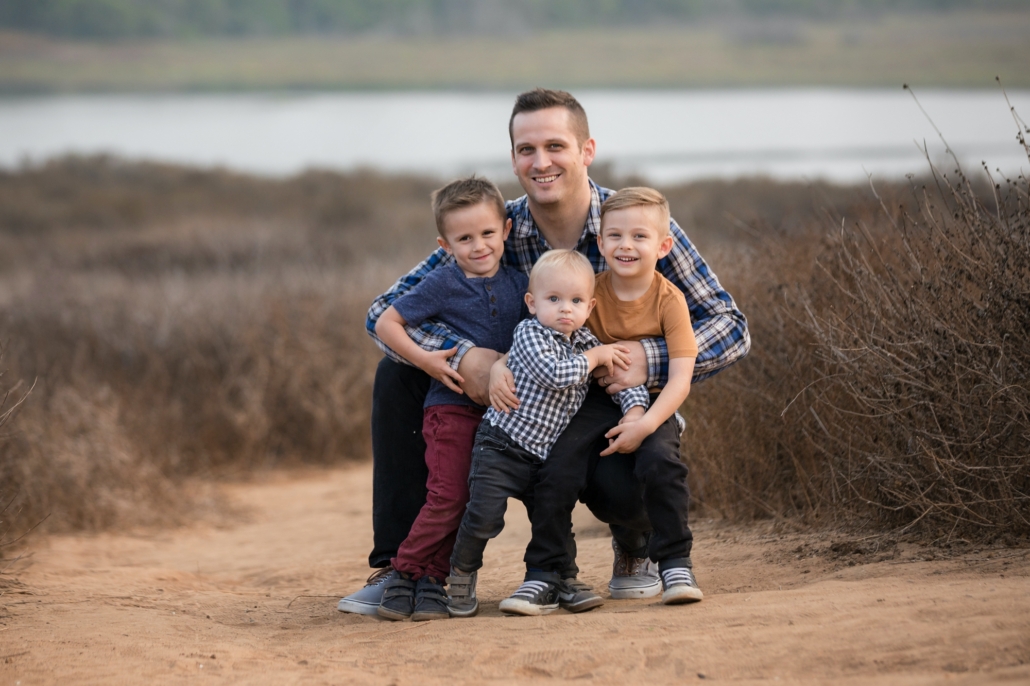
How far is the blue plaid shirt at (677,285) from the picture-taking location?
4055mm

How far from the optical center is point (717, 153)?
3653cm

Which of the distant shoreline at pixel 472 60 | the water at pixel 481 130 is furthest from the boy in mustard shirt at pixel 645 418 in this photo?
the distant shoreline at pixel 472 60

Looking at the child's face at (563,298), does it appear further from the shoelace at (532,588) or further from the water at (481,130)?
the water at (481,130)

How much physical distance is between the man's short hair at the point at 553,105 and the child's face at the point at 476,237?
44 centimetres

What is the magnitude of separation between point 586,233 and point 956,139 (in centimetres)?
2886

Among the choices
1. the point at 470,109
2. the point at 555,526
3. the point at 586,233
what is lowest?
the point at 555,526

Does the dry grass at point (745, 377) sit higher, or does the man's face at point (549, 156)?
the man's face at point (549, 156)

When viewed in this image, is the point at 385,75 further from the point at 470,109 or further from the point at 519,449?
the point at 519,449

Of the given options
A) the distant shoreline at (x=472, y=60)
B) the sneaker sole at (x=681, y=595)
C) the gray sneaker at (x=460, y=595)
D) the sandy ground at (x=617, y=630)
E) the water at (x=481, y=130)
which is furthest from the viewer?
the distant shoreline at (x=472, y=60)

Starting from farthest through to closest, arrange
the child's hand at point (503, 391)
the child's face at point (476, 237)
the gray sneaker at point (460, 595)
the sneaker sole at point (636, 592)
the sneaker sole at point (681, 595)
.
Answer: the sneaker sole at point (636, 592)
the child's face at point (476, 237)
the gray sneaker at point (460, 595)
the child's hand at point (503, 391)
the sneaker sole at point (681, 595)

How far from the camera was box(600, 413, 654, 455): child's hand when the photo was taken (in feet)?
12.3

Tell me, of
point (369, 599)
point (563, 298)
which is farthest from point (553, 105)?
point (369, 599)

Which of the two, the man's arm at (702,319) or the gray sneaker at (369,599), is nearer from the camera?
the man's arm at (702,319)

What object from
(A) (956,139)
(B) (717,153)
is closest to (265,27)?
(B) (717,153)
